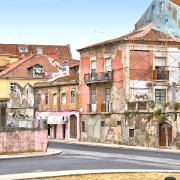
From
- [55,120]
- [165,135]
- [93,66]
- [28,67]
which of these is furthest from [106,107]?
[28,67]

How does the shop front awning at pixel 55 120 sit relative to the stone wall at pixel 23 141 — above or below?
Result: above

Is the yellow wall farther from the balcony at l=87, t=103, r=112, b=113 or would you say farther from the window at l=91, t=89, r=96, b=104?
the balcony at l=87, t=103, r=112, b=113

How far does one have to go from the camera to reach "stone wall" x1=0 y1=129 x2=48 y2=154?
112ft

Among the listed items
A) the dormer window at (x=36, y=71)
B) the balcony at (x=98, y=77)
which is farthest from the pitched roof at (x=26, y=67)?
the balcony at (x=98, y=77)

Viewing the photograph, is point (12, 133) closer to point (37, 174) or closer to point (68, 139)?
point (37, 174)

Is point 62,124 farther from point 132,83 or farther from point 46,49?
point 46,49

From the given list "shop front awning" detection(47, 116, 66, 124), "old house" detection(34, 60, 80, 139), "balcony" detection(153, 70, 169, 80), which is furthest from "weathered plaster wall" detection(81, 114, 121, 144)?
"balcony" detection(153, 70, 169, 80)

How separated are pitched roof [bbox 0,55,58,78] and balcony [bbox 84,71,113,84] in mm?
18932

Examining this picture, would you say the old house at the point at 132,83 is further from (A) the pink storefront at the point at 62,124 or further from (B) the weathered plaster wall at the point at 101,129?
(A) the pink storefront at the point at 62,124

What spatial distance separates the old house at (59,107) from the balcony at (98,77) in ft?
12.3

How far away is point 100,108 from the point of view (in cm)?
5544

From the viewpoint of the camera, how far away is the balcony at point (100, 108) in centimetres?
5431

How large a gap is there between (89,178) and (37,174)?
234 cm

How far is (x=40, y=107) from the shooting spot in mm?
67562
